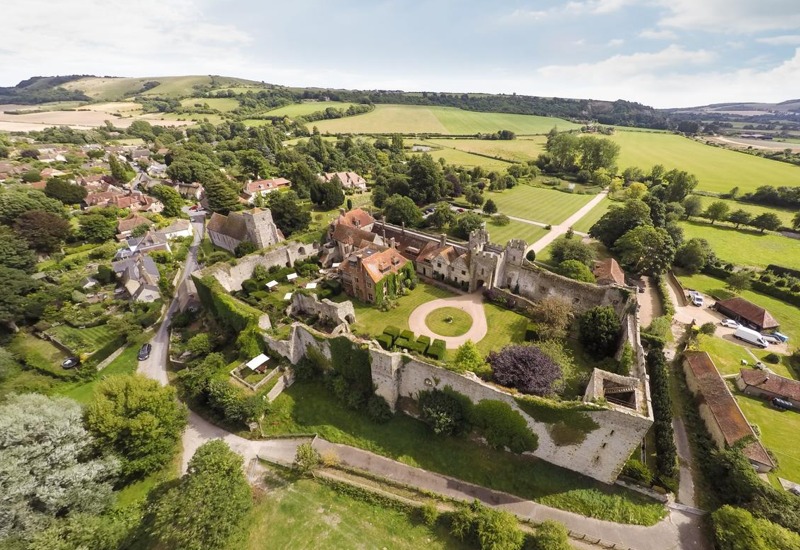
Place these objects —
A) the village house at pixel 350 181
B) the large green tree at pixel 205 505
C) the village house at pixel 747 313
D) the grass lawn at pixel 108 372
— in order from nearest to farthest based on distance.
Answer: the large green tree at pixel 205 505 < the grass lawn at pixel 108 372 < the village house at pixel 747 313 < the village house at pixel 350 181

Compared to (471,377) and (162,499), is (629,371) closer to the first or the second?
(471,377)

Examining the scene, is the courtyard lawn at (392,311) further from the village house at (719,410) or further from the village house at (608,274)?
the village house at (719,410)

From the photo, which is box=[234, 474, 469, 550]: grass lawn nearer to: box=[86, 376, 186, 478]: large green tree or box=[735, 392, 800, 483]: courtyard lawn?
box=[86, 376, 186, 478]: large green tree

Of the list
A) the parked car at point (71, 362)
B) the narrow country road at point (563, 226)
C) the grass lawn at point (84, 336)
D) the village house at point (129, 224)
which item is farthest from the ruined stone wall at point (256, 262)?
the narrow country road at point (563, 226)

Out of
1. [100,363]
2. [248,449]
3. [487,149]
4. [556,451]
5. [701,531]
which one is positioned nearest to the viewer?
[701,531]

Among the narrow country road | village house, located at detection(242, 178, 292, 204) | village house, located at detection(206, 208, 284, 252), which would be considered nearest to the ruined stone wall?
village house, located at detection(206, 208, 284, 252)

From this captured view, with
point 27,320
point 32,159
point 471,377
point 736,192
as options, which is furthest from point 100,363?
point 736,192
